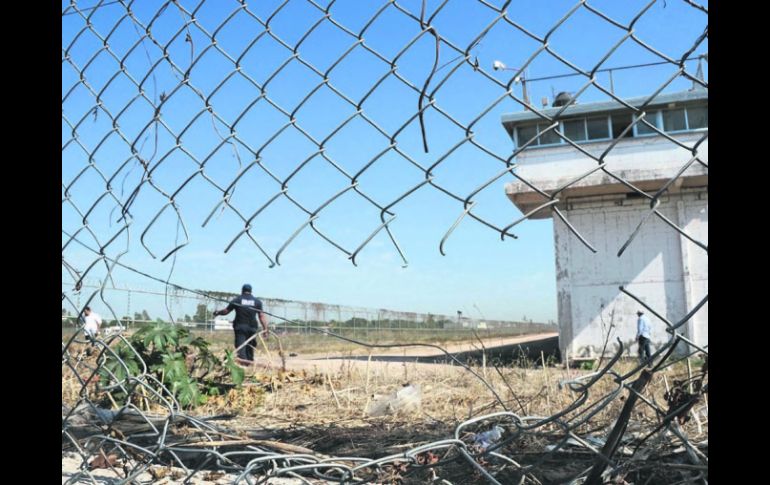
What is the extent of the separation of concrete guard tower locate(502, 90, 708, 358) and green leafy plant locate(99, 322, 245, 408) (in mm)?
9118

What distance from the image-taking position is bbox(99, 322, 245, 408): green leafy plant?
416cm

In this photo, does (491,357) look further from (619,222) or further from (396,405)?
(619,222)

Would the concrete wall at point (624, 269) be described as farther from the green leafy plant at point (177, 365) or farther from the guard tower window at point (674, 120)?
the green leafy plant at point (177, 365)

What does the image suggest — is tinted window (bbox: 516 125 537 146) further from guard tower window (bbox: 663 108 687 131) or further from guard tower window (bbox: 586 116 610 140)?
guard tower window (bbox: 663 108 687 131)

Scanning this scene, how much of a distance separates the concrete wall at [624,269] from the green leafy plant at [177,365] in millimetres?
9437

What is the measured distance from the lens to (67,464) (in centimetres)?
185

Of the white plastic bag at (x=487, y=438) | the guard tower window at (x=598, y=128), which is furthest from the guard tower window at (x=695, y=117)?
the white plastic bag at (x=487, y=438)

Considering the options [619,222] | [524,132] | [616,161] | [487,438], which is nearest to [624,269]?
[619,222]

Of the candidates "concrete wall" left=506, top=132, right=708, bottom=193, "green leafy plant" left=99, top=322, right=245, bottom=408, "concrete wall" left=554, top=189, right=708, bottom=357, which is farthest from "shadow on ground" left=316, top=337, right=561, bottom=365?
"concrete wall" left=506, top=132, right=708, bottom=193

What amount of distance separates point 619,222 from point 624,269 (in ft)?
3.98

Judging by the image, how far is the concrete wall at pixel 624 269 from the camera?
13055 mm
